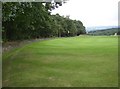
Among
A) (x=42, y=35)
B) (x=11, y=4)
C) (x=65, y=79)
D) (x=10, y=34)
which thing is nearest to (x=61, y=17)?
(x=42, y=35)

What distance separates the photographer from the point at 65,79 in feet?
31.4

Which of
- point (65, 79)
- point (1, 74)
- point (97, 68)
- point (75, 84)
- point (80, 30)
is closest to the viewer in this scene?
point (75, 84)

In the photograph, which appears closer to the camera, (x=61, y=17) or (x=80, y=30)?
(x=61, y=17)

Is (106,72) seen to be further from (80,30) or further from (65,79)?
(80,30)

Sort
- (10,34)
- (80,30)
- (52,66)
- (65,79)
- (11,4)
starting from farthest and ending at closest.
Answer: (80,30)
(10,34)
(11,4)
(52,66)
(65,79)

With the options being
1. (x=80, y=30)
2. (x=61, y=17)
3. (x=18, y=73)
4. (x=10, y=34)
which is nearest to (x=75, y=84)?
(x=18, y=73)

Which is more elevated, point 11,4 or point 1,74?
point 11,4

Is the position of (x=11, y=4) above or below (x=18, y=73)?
above

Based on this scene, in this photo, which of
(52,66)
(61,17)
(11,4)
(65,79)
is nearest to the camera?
(65,79)

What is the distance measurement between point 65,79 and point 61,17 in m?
85.0

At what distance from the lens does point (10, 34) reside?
41188 millimetres

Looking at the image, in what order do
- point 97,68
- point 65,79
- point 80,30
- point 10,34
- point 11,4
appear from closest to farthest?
point 65,79 < point 97,68 < point 11,4 < point 10,34 < point 80,30

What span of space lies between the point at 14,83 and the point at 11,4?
7.28 meters

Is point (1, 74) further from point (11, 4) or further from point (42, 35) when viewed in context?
point (42, 35)
